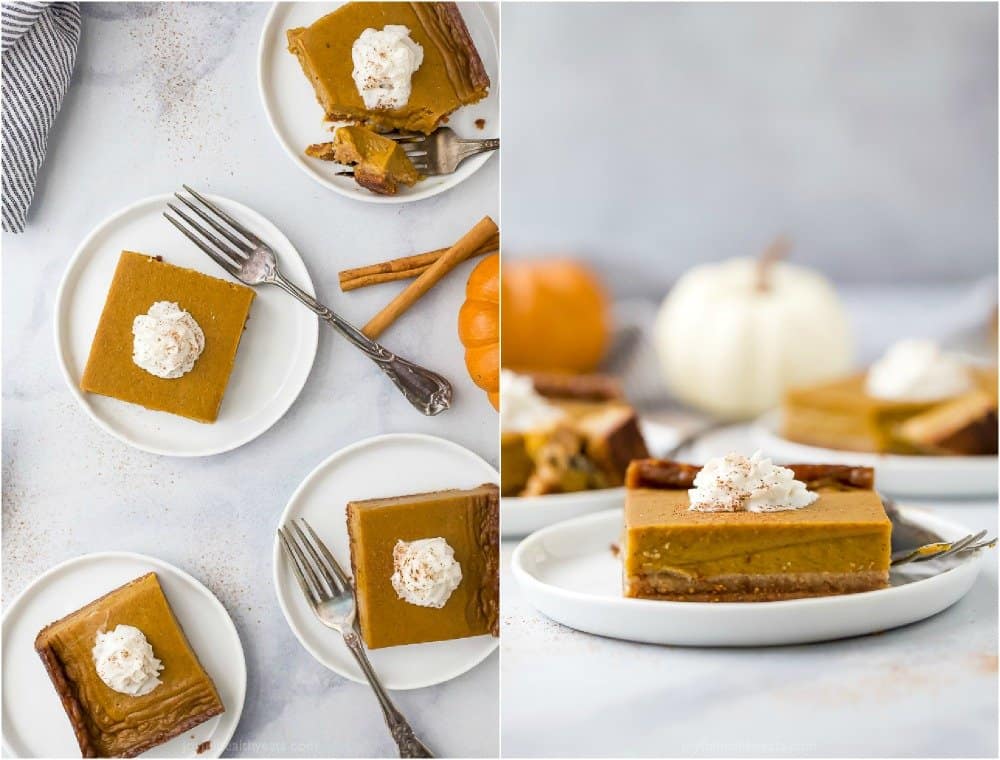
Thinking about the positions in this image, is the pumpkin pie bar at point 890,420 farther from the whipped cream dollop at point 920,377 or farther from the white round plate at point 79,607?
the white round plate at point 79,607

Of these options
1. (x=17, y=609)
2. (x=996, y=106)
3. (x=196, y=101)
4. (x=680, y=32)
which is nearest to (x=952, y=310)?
(x=996, y=106)

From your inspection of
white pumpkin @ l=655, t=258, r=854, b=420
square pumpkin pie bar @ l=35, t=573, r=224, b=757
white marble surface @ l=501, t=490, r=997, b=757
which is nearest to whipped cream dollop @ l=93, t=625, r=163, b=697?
square pumpkin pie bar @ l=35, t=573, r=224, b=757

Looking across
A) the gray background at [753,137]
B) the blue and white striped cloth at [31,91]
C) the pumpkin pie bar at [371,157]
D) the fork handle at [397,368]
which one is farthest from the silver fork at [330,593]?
the gray background at [753,137]

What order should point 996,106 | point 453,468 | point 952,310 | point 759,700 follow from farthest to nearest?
point 996,106 → point 952,310 → point 453,468 → point 759,700

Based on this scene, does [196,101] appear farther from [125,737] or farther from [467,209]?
[125,737]

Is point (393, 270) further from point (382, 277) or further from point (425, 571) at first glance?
point (425, 571)

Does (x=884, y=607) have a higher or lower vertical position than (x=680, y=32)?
lower

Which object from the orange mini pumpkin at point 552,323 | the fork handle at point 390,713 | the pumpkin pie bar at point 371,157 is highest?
the pumpkin pie bar at point 371,157
